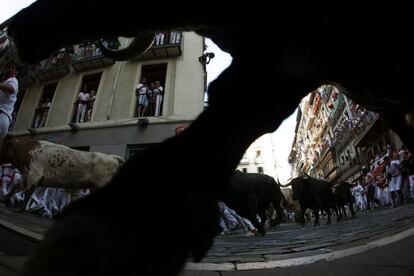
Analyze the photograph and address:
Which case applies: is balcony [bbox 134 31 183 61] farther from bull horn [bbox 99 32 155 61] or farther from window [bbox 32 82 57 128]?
bull horn [bbox 99 32 155 61]

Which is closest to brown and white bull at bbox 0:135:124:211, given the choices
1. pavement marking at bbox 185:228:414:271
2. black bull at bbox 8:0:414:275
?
pavement marking at bbox 185:228:414:271

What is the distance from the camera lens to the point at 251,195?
6152 mm

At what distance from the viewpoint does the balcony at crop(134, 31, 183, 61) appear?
1287 cm

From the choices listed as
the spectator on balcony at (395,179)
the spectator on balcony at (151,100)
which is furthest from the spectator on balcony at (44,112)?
the spectator on balcony at (395,179)

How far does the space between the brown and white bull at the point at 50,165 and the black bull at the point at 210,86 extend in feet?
20.1

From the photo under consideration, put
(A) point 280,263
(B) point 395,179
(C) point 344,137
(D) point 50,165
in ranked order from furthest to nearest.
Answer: (C) point 344,137 < (B) point 395,179 < (D) point 50,165 < (A) point 280,263

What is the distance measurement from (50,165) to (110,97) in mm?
6770

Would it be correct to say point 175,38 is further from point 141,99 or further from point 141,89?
point 141,99

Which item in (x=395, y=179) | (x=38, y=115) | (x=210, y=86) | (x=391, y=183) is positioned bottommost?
(x=210, y=86)

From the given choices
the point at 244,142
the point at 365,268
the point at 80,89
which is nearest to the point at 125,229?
the point at 244,142

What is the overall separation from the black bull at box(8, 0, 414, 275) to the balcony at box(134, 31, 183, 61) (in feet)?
41.7

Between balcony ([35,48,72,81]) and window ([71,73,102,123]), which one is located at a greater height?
balcony ([35,48,72,81])

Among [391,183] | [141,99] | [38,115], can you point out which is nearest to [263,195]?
[141,99]

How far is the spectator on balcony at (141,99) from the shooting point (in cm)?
1212
